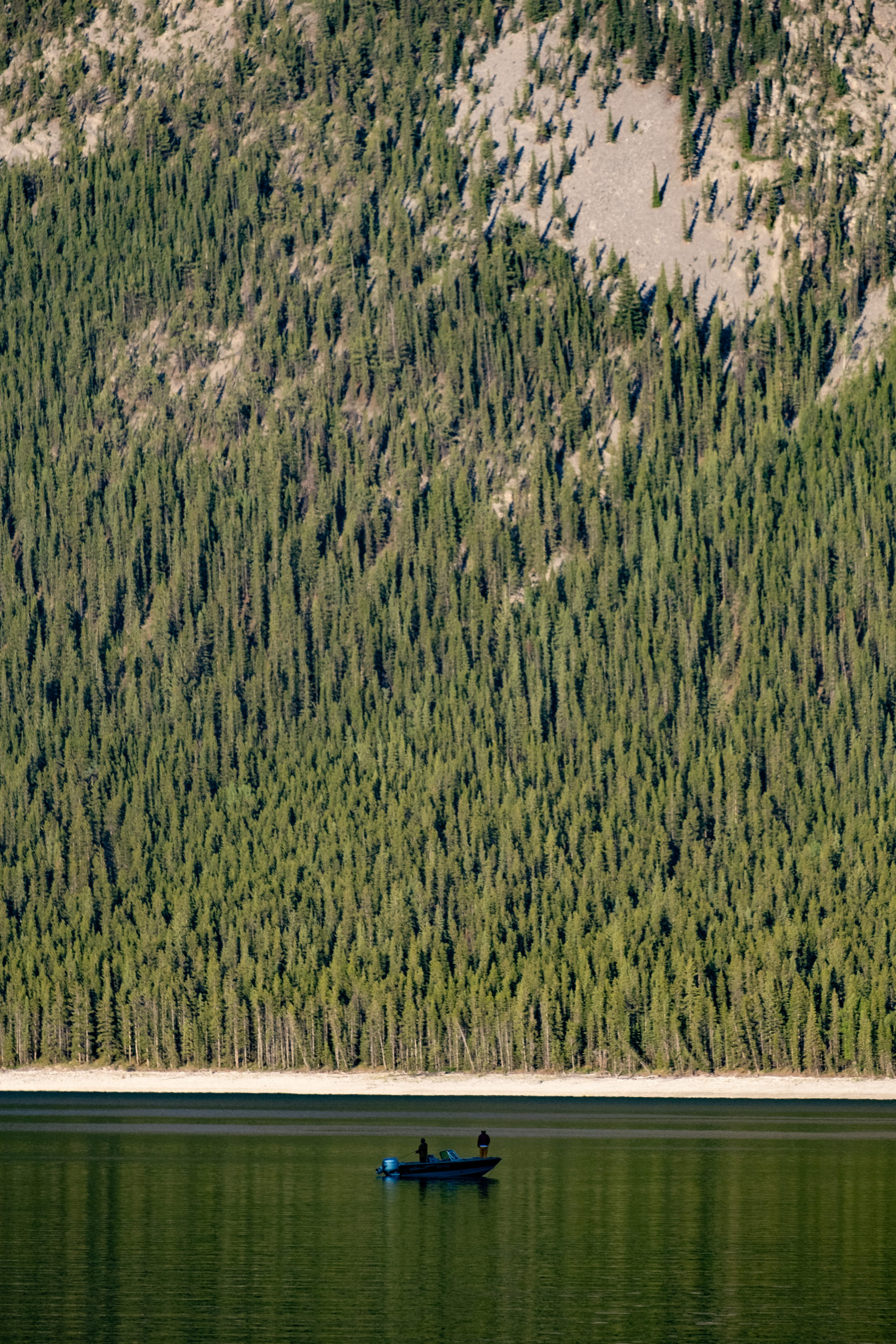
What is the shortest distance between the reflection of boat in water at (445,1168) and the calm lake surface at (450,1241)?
989mm

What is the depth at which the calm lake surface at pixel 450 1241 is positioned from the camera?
230 feet

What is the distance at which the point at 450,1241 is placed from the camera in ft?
300

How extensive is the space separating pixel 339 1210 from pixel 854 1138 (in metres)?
60.0

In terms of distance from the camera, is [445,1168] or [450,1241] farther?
[445,1168]

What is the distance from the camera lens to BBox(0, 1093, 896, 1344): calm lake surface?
7025 centimetres

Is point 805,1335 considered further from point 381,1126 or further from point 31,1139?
point 381,1126

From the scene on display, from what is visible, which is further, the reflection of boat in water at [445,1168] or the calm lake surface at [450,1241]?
the reflection of boat in water at [445,1168]

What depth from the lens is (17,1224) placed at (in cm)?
9306

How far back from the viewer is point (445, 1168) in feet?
382

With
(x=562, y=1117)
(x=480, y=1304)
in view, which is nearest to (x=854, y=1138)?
(x=562, y=1117)

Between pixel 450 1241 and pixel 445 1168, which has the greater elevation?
pixel 445 1168

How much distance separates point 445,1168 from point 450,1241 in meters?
24.9

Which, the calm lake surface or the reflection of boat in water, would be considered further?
the reflection of boat in water

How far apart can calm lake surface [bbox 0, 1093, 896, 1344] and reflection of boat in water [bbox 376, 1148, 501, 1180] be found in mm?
989
